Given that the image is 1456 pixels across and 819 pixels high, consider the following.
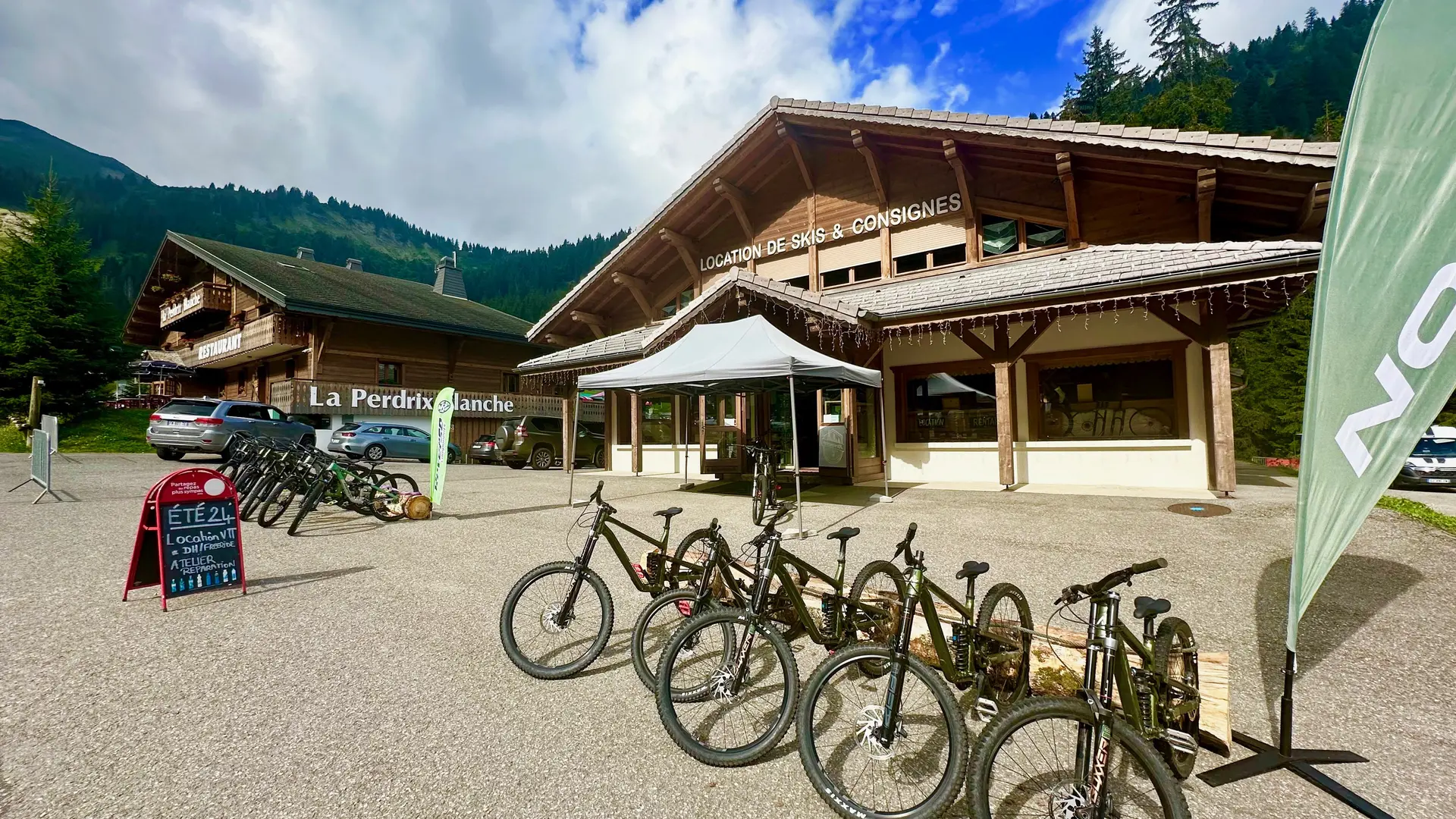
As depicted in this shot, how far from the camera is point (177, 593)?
14.0ft

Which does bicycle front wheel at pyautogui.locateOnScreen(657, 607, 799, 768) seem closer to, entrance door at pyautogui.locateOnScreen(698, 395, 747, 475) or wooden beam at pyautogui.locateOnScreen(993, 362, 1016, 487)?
wooden beam at pyautogui.locateOnScreen(993, 362, 1016, 487)

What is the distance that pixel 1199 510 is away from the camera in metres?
7.26

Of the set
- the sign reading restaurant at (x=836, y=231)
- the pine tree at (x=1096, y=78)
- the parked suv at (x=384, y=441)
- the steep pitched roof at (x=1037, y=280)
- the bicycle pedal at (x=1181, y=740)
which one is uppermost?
the pine tree at (x=1096, y=78)

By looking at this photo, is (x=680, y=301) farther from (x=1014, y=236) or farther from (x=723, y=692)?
(x=723, y=692)

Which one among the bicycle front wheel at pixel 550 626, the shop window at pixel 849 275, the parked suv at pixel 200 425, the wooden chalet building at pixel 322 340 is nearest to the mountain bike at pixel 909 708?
the bicycle front wheel at pixel 550 626

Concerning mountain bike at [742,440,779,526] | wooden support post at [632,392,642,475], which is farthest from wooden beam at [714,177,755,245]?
mountain bike at [742,440,779,526]

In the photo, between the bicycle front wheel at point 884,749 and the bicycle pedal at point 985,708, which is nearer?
the bicycle front wheel at point 884,749

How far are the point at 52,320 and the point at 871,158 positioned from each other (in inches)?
1093

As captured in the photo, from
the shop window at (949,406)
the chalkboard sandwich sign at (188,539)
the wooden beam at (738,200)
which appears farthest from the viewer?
the wooden beam at (738,200)

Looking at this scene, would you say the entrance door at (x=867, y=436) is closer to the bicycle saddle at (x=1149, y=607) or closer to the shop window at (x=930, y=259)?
the shop window at (x=930, y=259)

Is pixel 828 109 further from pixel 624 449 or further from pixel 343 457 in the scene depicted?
pixel 343 457

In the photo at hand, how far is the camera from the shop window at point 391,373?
22828 mm

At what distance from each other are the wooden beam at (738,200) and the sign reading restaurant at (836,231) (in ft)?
1.49

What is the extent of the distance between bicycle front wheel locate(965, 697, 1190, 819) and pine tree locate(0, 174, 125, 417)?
95.6ft
